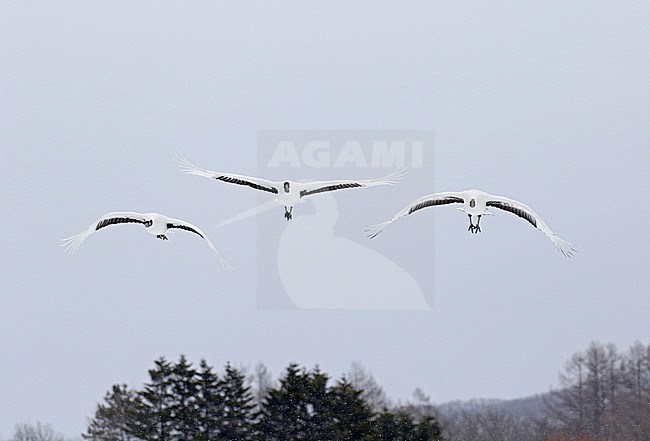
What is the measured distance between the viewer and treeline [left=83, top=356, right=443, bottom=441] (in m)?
45.1

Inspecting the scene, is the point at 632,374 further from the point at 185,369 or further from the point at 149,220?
the point at 149,220

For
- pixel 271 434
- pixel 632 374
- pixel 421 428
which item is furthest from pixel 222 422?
pixel 632 374

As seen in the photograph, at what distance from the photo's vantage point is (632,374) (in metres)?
76.6

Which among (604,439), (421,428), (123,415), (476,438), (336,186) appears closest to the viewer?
(336,186)

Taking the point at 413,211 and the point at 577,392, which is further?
the point at 577,392

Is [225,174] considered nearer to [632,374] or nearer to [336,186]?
[336,186]

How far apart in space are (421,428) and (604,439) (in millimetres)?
22191

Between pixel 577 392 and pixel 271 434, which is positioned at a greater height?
pixel 577 392

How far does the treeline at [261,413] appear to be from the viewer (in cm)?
4509

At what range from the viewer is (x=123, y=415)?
174 feet

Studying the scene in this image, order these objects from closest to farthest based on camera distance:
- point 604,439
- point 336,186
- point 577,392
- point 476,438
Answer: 1. point 336,186
2. point 604,439
3. point 476,438
4. point 577,392

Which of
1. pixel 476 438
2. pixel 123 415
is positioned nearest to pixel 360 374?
pixel 476 438

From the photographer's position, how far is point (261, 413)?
4584 cm

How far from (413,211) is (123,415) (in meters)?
26.3
